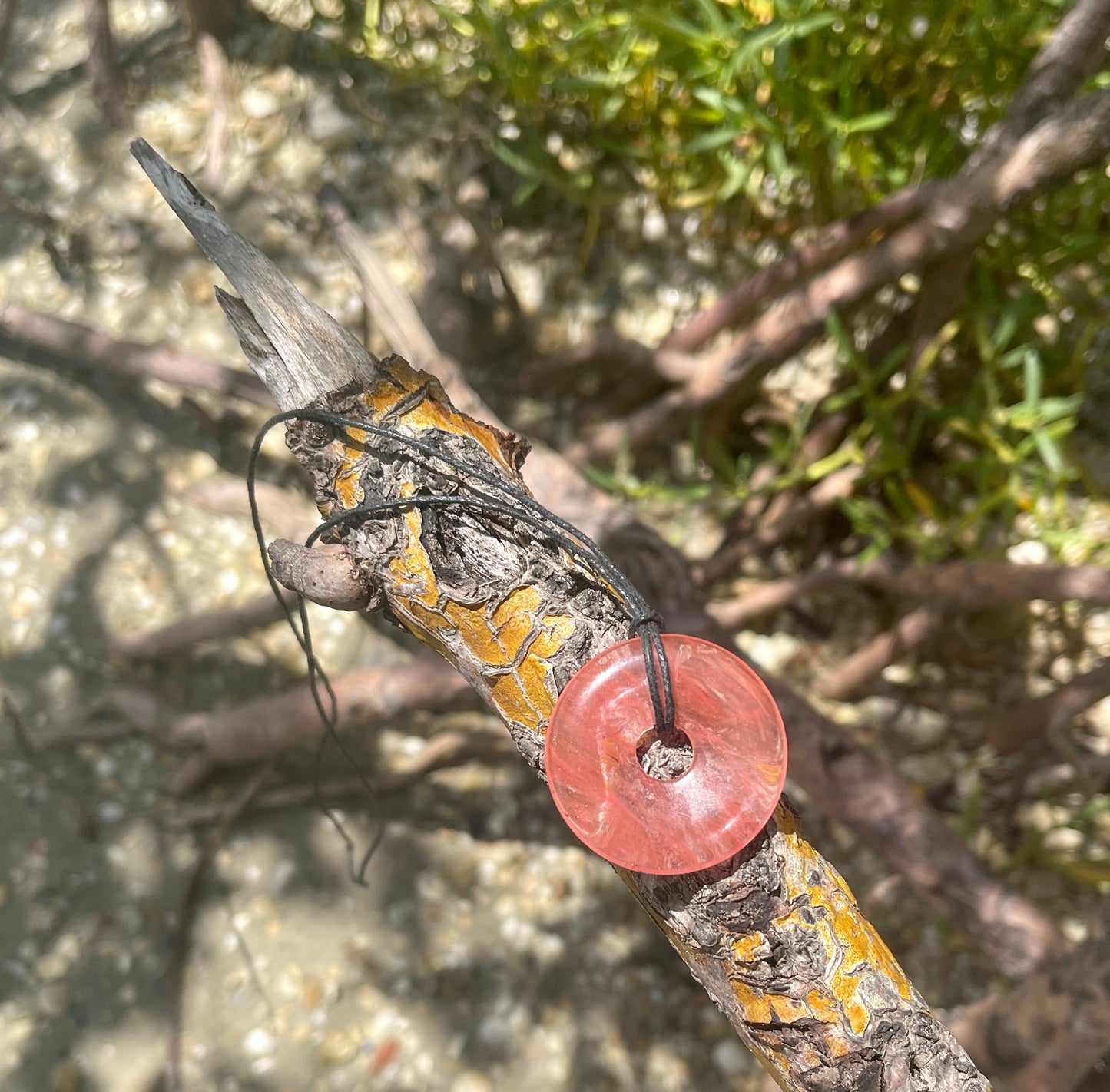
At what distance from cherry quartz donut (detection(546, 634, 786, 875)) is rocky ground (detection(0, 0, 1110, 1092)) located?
102 centimetres

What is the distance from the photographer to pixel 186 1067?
1547mm

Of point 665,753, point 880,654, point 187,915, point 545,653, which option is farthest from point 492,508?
point 880,654

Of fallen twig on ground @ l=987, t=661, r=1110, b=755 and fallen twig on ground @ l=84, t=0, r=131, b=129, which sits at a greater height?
fallen twig on ground @ l=84, t=0, r=131, b=129

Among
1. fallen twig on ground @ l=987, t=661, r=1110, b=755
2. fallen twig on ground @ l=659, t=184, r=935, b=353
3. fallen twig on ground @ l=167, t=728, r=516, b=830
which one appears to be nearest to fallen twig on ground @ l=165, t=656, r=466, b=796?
fallen twig on ground @ l=167, t=728, r=516, b=830

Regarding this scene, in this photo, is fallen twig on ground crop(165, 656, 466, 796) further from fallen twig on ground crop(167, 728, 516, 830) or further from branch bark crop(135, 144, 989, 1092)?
branch bark crop(135, 144, 989, 1092)

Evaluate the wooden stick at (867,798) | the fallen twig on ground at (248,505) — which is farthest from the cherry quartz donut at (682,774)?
the fallen twig on ground at (248,505)

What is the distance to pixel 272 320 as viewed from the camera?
103 cm

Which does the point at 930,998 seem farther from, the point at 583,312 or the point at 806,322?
the point at 583,312

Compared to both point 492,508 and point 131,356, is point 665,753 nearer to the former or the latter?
point 492,508

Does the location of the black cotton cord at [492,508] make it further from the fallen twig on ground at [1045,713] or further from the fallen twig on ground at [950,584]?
the fallen twig on ground at [1045,713]

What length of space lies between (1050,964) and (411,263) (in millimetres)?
2107

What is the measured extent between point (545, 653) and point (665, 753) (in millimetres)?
168

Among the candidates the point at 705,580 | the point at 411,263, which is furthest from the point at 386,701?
the point at 411,263

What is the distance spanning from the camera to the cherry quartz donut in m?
0.83
